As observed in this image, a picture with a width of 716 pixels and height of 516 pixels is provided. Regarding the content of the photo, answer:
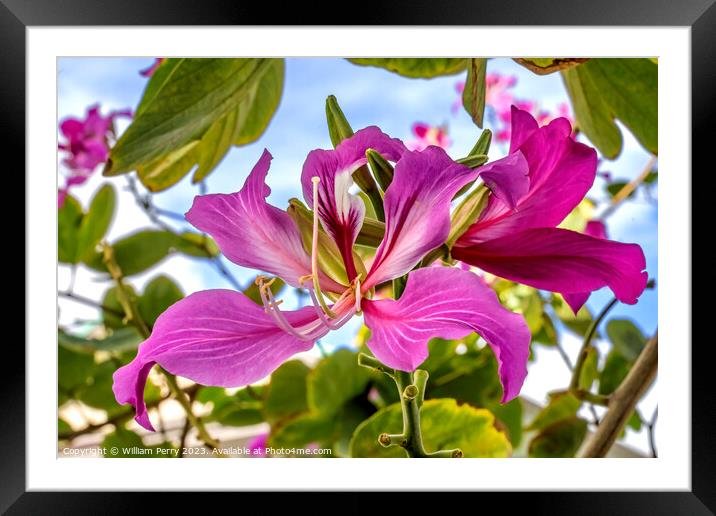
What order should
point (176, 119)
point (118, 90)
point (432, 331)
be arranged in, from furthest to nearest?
1. point (118, 90)
2. point (176, 119)
3. point (432, 331)

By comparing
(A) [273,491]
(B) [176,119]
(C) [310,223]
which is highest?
(B) [176,119]

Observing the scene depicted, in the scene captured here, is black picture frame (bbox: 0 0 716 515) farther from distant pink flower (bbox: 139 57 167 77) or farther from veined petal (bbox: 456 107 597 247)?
veined petal (bbox: 456 107 597 247)

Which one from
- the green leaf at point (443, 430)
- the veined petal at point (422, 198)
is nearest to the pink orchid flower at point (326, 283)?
the veined petal at point (422, 198)

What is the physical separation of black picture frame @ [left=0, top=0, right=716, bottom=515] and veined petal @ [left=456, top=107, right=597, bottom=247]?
6.2 inches

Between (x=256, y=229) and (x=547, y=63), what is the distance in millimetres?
249

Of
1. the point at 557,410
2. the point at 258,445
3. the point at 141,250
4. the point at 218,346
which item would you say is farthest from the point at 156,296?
the point at 557,410

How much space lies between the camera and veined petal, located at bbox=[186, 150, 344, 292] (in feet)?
1.13

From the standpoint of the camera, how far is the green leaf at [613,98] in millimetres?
484

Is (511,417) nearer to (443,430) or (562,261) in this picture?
(443,430)

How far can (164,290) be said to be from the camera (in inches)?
23.2
